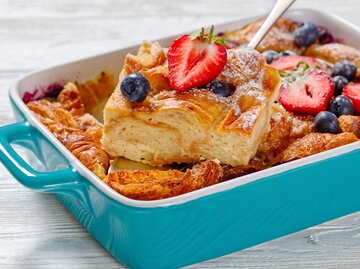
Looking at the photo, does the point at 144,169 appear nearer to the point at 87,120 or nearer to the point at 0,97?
the point at 87,120

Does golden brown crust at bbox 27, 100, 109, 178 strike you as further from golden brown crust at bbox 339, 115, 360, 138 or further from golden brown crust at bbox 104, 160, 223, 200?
golden brown crust at bbox 339, 115, 360, 138

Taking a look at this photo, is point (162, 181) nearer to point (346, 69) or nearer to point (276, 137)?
point (276, 137)

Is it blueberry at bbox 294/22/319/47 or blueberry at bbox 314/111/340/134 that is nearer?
blueberry at bbox 314/111/340/134

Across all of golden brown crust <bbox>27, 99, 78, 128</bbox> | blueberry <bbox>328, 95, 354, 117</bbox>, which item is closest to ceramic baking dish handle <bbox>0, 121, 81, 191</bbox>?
golden brown crust <bbox>27, 99, 78, 128</bbox>

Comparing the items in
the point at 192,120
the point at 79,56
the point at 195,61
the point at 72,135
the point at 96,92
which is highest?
the point at 195,61

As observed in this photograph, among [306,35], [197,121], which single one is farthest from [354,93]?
[197,121]

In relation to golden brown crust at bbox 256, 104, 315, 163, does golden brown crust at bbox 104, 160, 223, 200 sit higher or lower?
higher

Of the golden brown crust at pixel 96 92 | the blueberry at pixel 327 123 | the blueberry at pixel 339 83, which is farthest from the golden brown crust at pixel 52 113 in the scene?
the blueberry at pixel 339 83

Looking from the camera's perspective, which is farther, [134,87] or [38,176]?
[134,87]
